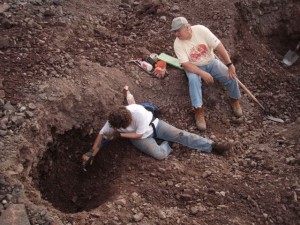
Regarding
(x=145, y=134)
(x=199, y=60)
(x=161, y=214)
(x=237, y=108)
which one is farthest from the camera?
(x=237, y=108)

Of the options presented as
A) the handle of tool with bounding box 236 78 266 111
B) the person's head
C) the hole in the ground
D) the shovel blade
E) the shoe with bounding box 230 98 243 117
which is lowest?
the hole in the ground

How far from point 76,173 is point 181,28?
96.4 inches

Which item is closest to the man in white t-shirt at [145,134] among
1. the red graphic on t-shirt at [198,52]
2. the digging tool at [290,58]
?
the red graphic on t-shirt at [198,52]

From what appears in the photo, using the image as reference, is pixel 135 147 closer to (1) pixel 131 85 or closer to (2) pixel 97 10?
(1) pixel 131 85

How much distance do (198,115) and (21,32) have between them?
2.92m

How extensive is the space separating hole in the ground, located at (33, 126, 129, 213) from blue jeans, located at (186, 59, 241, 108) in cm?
121

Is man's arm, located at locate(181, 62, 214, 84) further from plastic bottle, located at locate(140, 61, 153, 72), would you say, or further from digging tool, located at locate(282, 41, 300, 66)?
digging tool, located at locate(282, 41, 300, 66)

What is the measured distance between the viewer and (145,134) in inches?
226

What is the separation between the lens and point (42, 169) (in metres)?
5.55

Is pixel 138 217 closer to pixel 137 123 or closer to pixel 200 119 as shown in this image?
pixel 137 123

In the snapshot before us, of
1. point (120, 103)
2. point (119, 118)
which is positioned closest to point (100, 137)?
point (119, 118)

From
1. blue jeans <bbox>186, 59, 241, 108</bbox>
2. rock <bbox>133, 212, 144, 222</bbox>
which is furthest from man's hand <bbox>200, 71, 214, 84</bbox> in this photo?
rock <bbox>133, 212, 144, 222</bbox>

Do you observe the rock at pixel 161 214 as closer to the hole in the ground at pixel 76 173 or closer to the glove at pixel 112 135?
the hole in the ground at pixel 76 173

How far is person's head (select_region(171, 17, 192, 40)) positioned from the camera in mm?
5980
